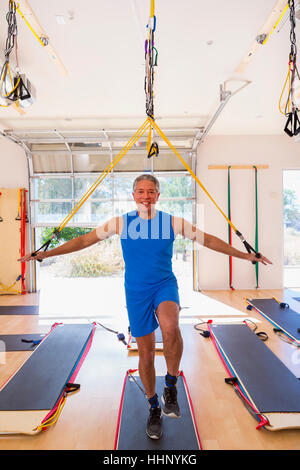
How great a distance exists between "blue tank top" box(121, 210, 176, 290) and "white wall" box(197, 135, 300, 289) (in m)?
4.15

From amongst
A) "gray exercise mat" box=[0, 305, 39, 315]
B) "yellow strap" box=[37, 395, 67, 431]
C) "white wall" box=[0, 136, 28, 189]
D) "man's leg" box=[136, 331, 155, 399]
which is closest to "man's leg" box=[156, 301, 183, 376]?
"man's leg" box=[136, 331, 155, 399]

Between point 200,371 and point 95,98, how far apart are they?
3.92 metres

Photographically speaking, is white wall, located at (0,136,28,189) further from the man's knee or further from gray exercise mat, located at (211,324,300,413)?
the man's knee

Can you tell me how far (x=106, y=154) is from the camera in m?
5.96

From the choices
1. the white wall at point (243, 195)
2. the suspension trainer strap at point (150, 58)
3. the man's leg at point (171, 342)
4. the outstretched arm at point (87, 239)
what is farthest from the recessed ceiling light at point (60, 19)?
the white wall at point (243, 195)

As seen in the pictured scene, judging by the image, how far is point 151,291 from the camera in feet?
6.02

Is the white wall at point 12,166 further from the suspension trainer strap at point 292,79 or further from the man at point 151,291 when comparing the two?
the suspension trainer strap at point 292,79

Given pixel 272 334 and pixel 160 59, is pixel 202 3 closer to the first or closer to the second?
pixel 160 59

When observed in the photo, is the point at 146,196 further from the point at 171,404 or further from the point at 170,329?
the point at 171,404

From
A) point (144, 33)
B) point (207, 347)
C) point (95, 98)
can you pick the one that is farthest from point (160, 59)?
point (207, 347)

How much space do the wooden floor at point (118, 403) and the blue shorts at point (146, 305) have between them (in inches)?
26.6

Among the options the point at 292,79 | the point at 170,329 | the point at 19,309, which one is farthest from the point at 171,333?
the point at 19,309

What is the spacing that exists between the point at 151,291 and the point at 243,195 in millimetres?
4729

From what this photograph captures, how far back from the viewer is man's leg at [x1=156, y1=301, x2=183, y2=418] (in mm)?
1768
